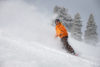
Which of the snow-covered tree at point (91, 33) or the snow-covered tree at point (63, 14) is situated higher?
the snow-covered tree at point (63, 14)

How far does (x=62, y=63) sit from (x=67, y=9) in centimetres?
3319

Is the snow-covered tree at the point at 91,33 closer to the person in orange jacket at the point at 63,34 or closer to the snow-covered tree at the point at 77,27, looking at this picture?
the snow-covered tree at the point at 77,27

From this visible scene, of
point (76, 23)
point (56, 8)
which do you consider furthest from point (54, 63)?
point (56, 8)

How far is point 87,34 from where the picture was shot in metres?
34.3

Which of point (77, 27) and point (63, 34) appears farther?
point (77, 27)

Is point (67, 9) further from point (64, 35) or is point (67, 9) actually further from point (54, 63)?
point (54, 63)

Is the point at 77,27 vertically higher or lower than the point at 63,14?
lower

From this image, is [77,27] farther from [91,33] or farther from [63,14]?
[63,14]

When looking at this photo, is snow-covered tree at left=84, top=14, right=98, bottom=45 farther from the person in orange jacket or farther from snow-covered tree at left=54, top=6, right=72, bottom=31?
the person in orange jacket

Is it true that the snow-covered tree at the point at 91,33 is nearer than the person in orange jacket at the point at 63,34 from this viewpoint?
No

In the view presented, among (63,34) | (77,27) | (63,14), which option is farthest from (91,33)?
(63,34)

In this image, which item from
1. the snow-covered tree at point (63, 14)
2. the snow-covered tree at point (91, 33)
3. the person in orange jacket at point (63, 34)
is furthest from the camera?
the snow-covered tree at point (63, 14)

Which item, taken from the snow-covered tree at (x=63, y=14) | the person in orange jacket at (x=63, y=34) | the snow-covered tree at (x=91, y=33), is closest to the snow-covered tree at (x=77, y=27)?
the snow-covered tree at (x=91, y=33)

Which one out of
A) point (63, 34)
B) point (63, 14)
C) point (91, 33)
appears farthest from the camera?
point (63, 14)
